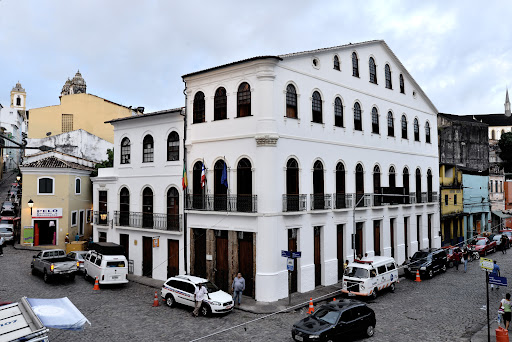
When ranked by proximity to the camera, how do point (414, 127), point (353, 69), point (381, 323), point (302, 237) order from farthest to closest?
point (414, 127) < point (353, 69) < point (302, 237) < point (381, 323)

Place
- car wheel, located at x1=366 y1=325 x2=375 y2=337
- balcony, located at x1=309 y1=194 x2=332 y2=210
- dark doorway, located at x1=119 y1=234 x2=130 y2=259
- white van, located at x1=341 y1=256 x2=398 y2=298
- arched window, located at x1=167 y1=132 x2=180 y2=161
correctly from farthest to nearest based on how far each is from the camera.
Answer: dark doorway, located at x1=119 y1=234 x2=130 y2=259 → arched window, located at x1=167 y1=132 x2=180 y2=161 → balcony, located at x1=309 y1=194 x2=332 y2=210 → white van, located at x1=341 y1=256 x2=398 y2=298 → car wheel, located at x1=366 y1=325 x2=375 y2=337

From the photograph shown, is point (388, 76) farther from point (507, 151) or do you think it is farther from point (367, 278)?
point (507, 151)

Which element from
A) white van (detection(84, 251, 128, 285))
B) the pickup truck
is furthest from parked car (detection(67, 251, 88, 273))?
white van (detection(84, 251, 128, 285))

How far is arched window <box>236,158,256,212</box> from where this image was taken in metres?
21.0

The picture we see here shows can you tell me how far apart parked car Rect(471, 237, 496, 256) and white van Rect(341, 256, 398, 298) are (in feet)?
52.2

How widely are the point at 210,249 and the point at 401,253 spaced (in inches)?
628

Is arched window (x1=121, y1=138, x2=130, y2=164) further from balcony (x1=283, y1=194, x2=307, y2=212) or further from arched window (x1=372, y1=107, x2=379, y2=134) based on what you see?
arched window (x1=372, y1=107, x2=379, y2=134)

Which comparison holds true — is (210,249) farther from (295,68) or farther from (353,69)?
(353,69)

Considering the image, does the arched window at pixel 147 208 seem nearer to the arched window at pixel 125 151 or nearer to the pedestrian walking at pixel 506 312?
the arched window at pixel 125 151

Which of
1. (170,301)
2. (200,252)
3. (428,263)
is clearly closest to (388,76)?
(428,263)

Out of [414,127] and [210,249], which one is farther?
[414,127]

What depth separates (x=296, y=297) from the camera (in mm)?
20688

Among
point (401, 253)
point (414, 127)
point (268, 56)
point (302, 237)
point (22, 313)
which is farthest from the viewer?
point (414, 127)

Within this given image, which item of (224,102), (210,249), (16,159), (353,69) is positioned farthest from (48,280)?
(16,159)
